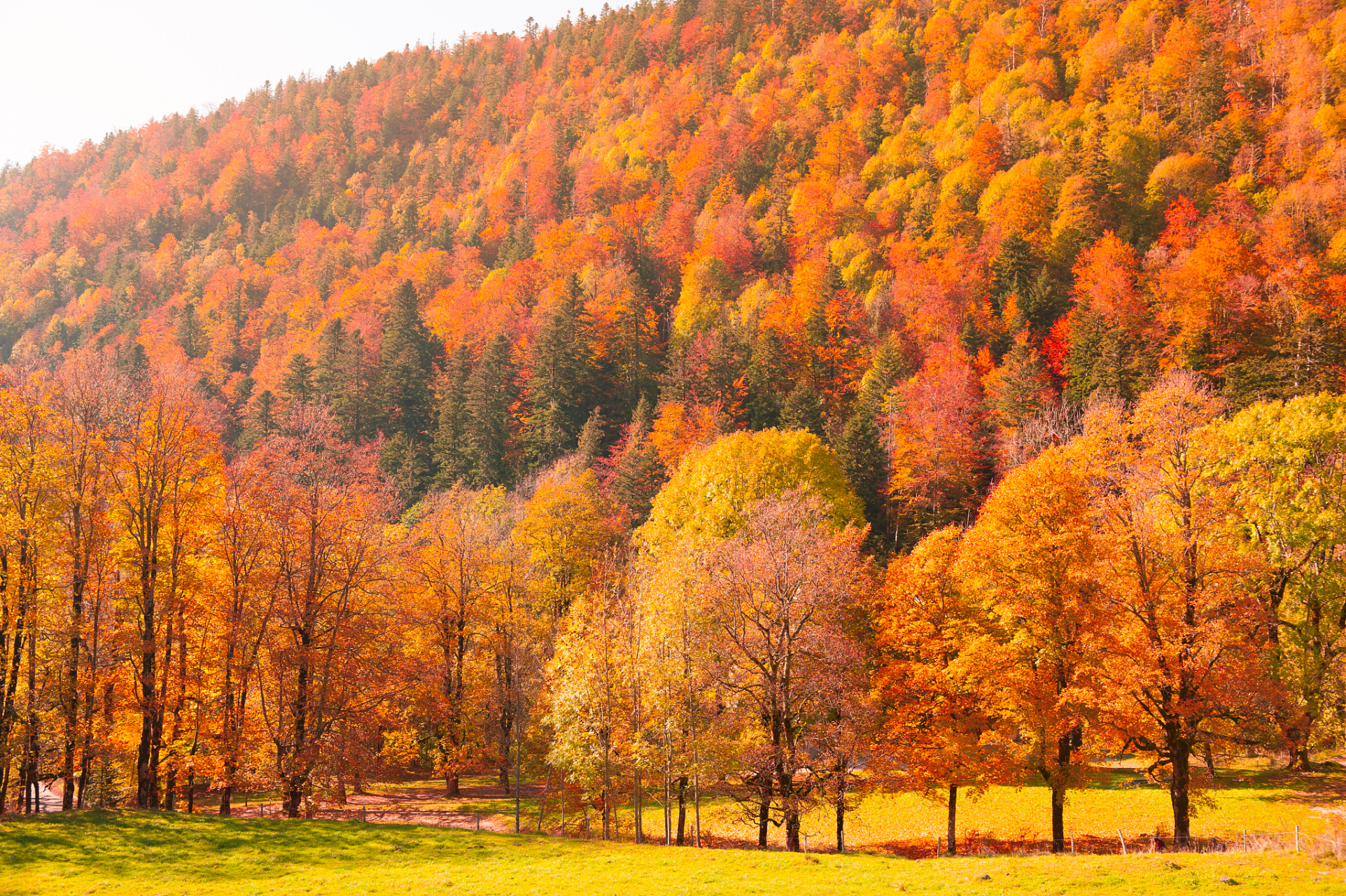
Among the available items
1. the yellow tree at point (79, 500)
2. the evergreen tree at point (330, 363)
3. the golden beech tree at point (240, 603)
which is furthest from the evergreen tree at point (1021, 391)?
the evergreen tree at point (330, 363)

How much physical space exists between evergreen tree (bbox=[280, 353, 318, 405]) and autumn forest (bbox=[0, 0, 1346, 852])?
1.44 ft

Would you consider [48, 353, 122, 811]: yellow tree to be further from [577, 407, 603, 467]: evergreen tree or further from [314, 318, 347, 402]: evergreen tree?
[314, 318, 347, 402]: evergreen tree

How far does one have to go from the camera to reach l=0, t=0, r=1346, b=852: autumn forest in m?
26.8

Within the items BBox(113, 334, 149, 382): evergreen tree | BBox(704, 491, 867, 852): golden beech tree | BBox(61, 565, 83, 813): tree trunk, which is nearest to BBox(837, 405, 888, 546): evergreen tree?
BBox(704, 491, 867, 852): golden beech tree

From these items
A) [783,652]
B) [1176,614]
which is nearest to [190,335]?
[783,652]

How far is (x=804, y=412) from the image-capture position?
69.9 metres

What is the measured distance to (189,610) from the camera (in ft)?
89.1

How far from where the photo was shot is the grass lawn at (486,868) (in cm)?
1797

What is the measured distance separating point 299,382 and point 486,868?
82129 millimetres

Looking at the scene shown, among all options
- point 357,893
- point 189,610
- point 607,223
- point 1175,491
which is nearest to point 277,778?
point 189,610

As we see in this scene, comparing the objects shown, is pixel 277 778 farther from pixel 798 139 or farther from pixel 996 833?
pixel 798 139

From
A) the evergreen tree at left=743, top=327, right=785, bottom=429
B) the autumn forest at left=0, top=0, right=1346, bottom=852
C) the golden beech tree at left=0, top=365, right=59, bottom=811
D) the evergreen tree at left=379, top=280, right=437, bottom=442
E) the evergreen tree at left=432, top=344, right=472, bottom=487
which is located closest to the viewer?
the golden beech tree at left=0, top=365, right=59, bottom=811

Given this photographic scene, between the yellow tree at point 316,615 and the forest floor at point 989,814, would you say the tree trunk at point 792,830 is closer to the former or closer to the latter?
the forest floor at point 989,814

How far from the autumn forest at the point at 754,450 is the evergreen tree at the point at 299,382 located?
1.44 feet
